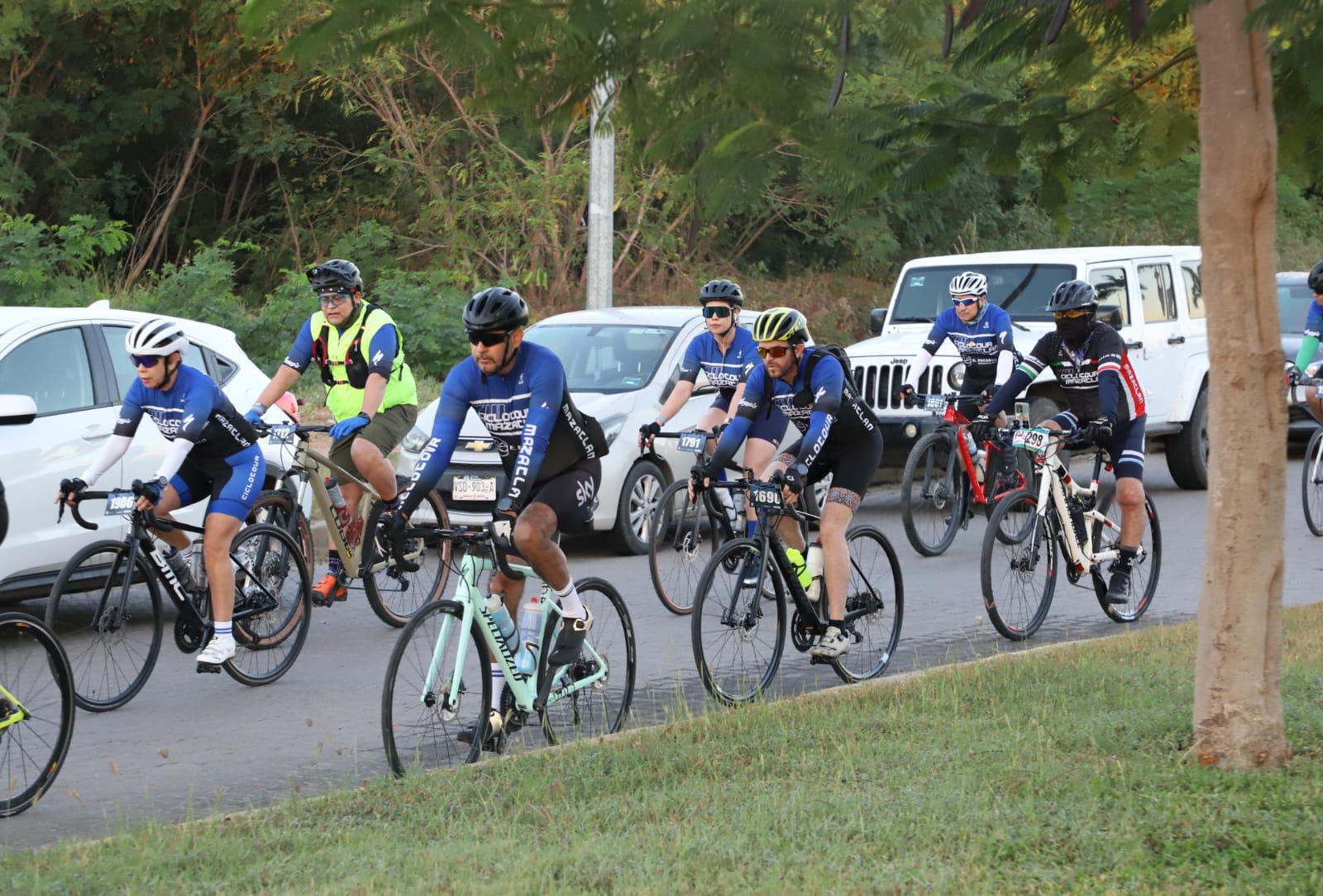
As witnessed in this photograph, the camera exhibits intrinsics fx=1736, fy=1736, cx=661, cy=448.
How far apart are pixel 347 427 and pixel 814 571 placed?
9.10ft

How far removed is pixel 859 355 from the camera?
50.1 feet

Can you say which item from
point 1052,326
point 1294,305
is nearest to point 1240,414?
point 1052,326

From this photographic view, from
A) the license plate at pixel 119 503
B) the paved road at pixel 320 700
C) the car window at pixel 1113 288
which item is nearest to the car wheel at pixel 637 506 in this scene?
the paved road at pixel 320 700

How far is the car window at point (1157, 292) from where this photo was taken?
16.0 meters

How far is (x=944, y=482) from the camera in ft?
42.3

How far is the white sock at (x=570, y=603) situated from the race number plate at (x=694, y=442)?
13.0 ft

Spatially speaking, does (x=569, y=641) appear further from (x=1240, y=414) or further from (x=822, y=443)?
(x=1240, y=414)

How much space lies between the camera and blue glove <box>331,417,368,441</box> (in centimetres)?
941

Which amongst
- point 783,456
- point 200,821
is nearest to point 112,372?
point 783,456

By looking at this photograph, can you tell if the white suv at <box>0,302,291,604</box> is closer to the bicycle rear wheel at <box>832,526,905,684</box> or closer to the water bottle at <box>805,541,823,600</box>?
the water bottle at <box>805,541,823,600</box>

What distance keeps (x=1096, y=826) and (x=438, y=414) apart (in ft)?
10.1

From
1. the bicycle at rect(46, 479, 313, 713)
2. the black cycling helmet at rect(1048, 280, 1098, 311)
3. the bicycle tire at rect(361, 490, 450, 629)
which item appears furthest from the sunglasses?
the black cycling helmet at rect(1048, 280, 1098, 311)

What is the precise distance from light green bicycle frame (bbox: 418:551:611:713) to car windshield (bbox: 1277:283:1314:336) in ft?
46.0

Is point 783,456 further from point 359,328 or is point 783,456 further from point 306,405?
point 306,405
